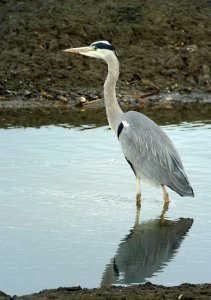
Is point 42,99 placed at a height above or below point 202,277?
below

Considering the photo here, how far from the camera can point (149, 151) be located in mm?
9820

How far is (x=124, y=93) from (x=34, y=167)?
17.5ft

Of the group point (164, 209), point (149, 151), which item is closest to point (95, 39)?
point (149, 151)

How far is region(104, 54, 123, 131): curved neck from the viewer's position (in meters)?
10.4

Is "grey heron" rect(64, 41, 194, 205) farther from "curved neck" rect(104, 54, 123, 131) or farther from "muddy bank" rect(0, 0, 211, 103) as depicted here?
"muddy bank" rect(0, 0, 211, 103)

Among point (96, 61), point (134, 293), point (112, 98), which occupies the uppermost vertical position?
point (112, 98)

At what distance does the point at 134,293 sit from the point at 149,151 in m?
3.80

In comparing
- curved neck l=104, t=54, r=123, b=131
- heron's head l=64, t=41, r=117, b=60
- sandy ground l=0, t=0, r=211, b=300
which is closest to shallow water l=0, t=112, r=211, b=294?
curved neck l=104, t=54, r=123, b=131

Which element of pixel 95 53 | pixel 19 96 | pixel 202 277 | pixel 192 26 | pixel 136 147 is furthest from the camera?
pixel 192 26

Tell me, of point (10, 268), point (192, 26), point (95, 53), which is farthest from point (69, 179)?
point (192, 26)

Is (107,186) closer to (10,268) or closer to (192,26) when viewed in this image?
(10,268)

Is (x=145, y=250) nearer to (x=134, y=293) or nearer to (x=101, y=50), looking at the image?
(x=134, y=293)

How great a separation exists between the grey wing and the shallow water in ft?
0.92

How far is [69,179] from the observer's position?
10.4 m
